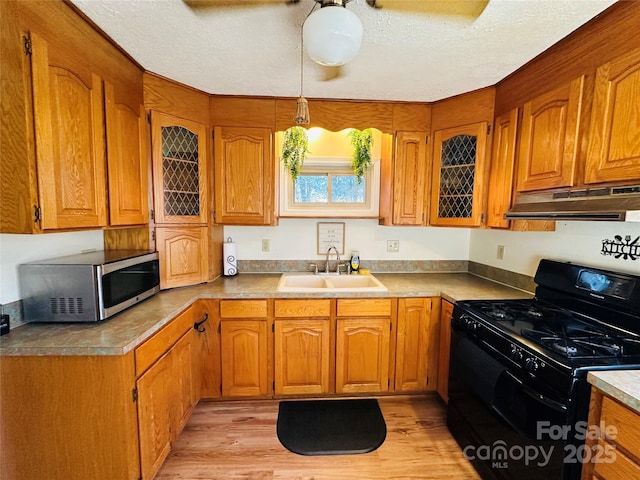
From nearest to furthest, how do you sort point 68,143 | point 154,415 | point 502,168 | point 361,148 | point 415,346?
1. point 68,143
2. point 154,415
3. point 502,168
4. point 415,346
5. point 361,148

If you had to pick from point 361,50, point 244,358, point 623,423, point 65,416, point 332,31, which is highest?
point 361,50

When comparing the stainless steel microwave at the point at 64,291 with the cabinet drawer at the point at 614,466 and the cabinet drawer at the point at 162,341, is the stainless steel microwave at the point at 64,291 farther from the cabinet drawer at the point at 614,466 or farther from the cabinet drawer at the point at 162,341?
the cabinet drawer at the point at 614,466

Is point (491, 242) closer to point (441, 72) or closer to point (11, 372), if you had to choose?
point (441, 72)

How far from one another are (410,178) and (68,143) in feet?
7.09

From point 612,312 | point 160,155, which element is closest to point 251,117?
point 160,155

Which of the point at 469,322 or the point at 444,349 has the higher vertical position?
the point at 469,322

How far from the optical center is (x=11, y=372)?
47.9 inches

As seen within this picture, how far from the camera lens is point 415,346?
2.23 m

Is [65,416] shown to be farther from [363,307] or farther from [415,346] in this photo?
[415,346]

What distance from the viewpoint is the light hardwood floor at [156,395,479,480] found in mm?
1660

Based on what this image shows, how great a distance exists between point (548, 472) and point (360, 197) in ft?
6.76

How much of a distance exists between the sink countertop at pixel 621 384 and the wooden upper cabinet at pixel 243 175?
2024 mm

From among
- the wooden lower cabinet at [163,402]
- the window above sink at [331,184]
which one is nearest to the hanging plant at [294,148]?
the window above sink at [331,184]

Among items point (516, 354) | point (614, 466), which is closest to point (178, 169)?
point (516, 354)
